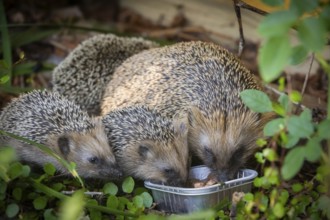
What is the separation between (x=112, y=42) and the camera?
6.85m

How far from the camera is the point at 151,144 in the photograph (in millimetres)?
5102

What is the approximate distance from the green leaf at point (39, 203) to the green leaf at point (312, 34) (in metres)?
2.39

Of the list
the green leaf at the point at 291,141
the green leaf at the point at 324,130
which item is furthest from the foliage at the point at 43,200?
the green leaf at the point at 324,130

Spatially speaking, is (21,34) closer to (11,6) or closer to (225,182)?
(11,6)

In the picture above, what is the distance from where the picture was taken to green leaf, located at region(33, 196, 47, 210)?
13.9 feet

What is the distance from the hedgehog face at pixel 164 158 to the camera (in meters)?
5.04

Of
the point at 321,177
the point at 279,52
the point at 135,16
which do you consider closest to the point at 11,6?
the point at 135,16

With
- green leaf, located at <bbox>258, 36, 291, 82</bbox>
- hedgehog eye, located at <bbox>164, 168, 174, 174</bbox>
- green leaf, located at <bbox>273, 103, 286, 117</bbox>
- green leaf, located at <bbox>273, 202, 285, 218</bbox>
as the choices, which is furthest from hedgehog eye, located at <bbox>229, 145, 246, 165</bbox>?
green leaf, located at <bbox>258, 36, 291, 82</bbox>

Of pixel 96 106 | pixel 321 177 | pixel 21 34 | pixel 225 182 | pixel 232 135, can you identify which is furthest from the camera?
pixel 21 34

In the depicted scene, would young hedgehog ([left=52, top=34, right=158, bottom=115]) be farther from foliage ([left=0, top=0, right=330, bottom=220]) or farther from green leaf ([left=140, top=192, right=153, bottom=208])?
green leaf ([left=140, top=192, right=153, bottom=208])

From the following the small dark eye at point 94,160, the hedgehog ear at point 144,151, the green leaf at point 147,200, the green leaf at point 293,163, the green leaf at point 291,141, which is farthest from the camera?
the small dark eye at point 94,160

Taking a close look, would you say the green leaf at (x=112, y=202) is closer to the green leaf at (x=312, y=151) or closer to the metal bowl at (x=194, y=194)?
the metal bowl at (x=194, y=194)

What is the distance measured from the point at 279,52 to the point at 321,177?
1615 mm

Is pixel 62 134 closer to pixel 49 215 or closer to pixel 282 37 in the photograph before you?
pixel 49 215
